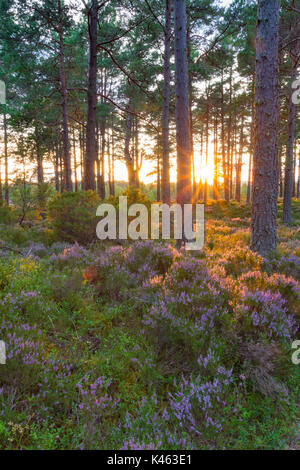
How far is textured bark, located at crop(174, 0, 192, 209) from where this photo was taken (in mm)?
7449

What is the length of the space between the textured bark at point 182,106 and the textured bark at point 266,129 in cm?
254

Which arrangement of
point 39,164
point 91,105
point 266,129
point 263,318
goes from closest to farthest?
1. point 263,318
2. point 266,129
3. point 91,105
4. point 39,164

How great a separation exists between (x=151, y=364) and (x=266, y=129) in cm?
538

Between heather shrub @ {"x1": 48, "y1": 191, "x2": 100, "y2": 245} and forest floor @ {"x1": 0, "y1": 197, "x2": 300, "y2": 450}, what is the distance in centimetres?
→ 437

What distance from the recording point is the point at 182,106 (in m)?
7.70

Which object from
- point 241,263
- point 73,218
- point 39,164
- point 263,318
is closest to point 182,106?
point 73,218

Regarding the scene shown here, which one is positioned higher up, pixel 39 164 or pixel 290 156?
pixel 39 164

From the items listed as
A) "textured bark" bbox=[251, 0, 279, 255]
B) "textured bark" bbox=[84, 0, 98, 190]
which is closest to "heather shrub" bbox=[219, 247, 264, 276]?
"textured bark" bbox=[251, 0, 279, 255]

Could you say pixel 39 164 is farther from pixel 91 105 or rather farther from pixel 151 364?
pixel 151 364

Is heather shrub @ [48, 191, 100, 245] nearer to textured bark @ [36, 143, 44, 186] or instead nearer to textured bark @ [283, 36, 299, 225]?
textured bark @ [36, 143, 44, 186]

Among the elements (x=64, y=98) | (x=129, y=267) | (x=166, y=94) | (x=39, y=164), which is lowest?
(x=129, y=267)

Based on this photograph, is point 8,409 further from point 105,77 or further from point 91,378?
point 105,77

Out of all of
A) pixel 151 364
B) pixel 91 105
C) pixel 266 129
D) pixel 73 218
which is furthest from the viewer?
pixel 91 105

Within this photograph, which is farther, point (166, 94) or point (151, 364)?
point (166, 94)
